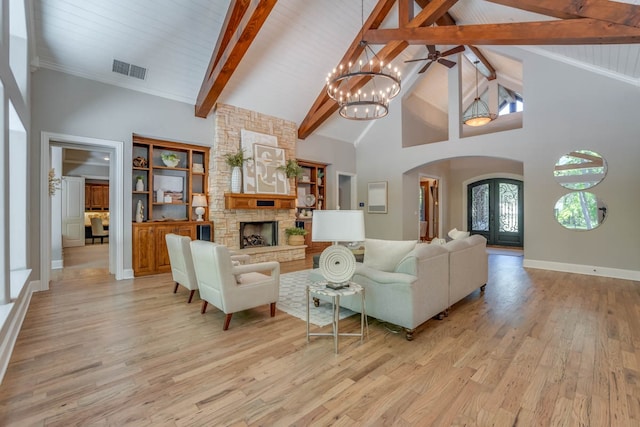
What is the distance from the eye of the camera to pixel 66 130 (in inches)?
185

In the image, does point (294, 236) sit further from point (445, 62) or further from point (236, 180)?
point (445, 62)

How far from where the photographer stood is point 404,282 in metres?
2.76

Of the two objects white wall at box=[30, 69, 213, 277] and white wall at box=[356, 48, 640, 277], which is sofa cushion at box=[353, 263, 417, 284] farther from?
white wall at box=[356, 48, 640, 277]

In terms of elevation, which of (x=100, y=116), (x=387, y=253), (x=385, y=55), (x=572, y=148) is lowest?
(x=387, y=253)

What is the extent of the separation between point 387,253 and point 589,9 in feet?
12.0

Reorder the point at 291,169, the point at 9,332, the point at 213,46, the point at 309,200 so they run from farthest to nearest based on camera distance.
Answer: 1. the point at 309,200
2. the point at 291,169
3. the point at 213,46
4. the point at 9,332

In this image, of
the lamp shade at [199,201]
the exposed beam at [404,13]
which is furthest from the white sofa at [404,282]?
the lamp shade at [199,201]

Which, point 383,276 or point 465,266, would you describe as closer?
point 383,276

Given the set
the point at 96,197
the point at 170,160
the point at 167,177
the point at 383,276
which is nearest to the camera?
the point at 383,276

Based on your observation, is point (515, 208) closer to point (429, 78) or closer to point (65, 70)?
point (429, 78)

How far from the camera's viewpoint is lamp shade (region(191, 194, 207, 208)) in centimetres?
625

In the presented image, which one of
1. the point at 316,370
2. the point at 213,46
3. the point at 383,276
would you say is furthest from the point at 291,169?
the point at 316,370

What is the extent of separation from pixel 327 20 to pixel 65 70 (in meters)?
4.57

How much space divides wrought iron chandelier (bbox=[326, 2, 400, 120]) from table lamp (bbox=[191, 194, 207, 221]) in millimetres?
3420
